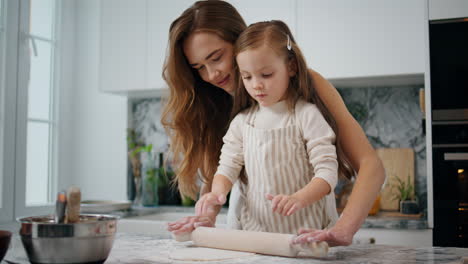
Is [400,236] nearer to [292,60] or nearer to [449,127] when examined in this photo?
[449,127]

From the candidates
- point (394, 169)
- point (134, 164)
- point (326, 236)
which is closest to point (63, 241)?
point (326, 236)

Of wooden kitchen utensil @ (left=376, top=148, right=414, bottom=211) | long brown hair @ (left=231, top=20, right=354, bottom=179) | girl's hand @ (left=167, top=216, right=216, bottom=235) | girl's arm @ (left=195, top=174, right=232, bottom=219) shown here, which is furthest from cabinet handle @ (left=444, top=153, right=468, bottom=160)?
girl's hand @ (left=167, top=216, right=216, bottom=235)

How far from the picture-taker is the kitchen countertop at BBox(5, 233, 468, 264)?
0.91m

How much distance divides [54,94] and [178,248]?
9.10 ft

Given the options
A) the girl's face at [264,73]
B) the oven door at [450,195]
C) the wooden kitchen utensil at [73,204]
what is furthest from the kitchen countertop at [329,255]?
the oven door at [450,195]

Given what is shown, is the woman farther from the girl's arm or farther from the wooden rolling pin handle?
the wooden rolling pin handle

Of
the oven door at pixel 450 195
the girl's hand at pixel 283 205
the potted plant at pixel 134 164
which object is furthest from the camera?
the potted plant at pixel 134 164

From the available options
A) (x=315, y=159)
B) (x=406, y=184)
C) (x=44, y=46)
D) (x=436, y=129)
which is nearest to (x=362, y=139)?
(x=315, y=159)

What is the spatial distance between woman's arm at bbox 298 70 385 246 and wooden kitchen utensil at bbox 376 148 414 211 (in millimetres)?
1742

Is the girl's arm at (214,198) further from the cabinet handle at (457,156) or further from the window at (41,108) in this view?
the window at (41,108)

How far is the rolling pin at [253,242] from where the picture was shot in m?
0.92

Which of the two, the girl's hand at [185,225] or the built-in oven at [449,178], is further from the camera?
the built-in oven at [449,178]

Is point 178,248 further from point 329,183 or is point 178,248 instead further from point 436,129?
point 436,129

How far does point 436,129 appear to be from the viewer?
235 cm
